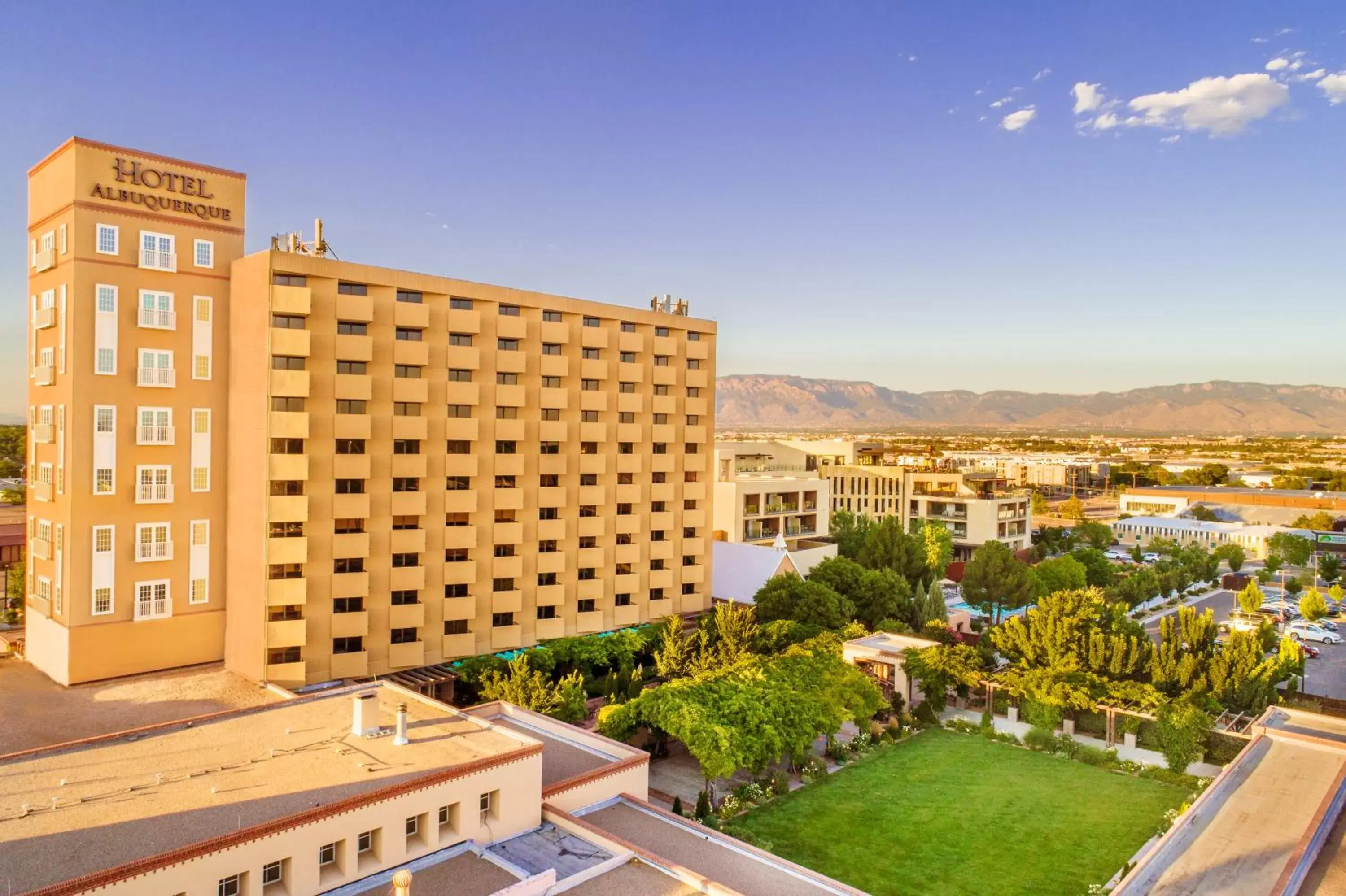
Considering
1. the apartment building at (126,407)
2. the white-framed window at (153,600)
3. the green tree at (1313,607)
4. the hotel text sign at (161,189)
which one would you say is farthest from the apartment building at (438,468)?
the green tree at (1313,607)

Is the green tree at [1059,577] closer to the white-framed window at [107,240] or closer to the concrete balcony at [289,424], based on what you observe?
the concrete balcony at [289,424]

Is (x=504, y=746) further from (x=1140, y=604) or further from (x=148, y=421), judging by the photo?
(x=1140, y=604)

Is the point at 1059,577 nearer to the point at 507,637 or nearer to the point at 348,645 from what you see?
the point at 507,637

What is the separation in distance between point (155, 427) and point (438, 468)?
15.6 meters

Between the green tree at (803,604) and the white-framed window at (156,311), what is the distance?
140 feet

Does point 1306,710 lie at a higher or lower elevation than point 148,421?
lower

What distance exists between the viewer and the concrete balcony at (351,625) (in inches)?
2045

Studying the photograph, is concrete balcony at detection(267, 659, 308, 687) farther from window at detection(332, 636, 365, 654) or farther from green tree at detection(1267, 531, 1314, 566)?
green tree at detection(1267, 531, 1314, 566)

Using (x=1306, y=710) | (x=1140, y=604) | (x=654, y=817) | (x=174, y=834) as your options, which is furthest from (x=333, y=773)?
(x=1140, y=604)

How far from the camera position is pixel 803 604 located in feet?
213

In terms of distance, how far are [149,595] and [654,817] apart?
109 feet

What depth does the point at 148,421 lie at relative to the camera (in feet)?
161

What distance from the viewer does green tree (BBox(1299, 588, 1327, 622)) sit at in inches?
3371

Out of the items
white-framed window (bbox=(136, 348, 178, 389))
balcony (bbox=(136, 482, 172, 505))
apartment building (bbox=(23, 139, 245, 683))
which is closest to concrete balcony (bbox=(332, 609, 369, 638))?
apartment building (bbox=(23, 139, 245, 683))
